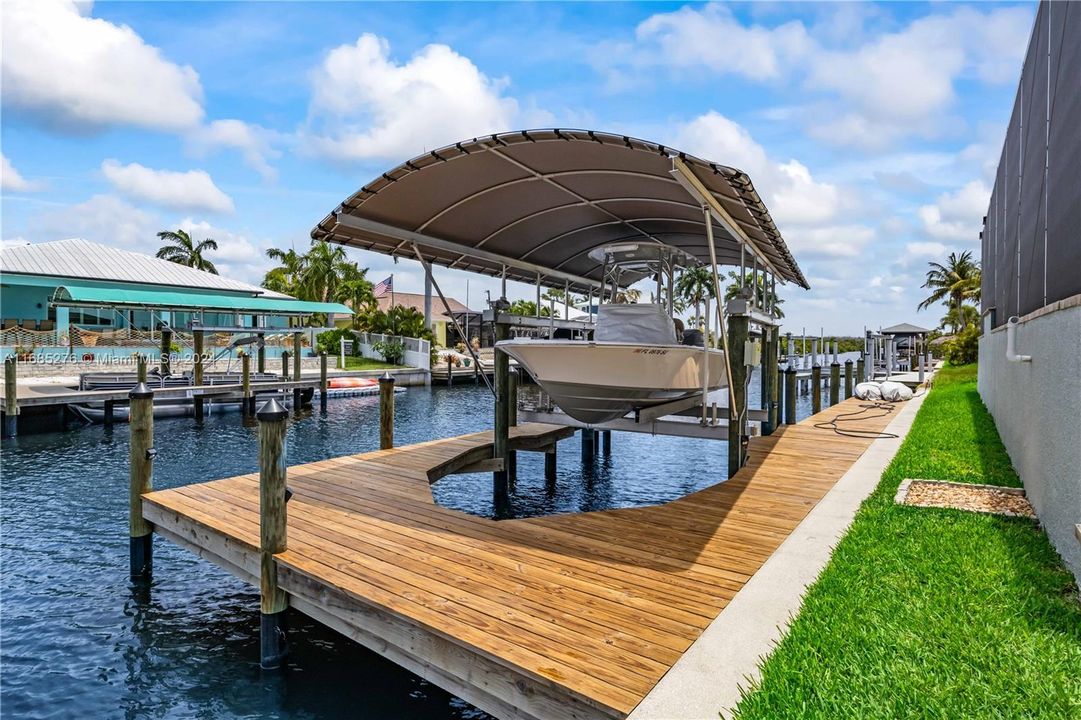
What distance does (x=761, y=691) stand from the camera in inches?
104

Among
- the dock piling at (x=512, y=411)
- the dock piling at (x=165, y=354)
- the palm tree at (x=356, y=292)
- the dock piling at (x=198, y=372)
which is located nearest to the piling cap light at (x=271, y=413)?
the dock piling at (x=512, y=411)

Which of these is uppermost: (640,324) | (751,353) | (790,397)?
(640,324)

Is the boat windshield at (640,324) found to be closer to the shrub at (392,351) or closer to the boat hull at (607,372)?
the boat hull at (607,372)

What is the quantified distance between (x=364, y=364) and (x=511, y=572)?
3288 cm

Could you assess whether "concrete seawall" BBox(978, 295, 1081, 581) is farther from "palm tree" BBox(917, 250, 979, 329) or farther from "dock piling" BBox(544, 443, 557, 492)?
"palm tree" BBox(917, 250, 979, 329)

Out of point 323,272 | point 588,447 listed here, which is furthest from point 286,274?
point 588,447

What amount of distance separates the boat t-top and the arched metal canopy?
3.98 ft

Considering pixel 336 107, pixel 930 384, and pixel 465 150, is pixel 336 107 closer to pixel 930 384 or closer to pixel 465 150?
pixel 465 150

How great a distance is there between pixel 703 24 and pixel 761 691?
746cm

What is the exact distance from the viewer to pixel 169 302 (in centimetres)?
2239

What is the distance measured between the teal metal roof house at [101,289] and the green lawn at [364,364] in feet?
16.7

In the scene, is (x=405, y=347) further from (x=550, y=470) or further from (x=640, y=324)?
(x=640, y=324)

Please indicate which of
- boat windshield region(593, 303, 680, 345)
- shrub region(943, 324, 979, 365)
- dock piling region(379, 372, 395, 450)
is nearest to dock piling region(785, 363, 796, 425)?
boat windshield region(593, 303, 680, 345)

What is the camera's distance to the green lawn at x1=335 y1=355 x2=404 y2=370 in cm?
3425
